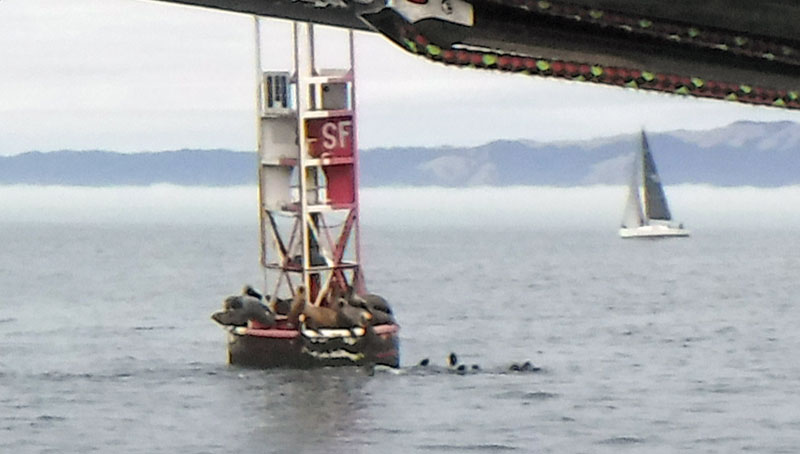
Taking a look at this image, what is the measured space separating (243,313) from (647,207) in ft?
161

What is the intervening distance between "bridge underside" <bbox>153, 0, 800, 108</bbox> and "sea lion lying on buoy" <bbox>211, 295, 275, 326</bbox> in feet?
70.9

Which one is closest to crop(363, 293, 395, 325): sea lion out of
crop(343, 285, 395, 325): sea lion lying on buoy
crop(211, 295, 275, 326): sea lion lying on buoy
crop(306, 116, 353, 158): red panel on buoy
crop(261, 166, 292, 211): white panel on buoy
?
crop(343, 285, 395, 325): sea lion lying on buoy

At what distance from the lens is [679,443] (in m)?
30.1

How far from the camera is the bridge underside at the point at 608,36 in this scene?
15.3 feet

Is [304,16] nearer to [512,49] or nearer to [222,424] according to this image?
[512,49]

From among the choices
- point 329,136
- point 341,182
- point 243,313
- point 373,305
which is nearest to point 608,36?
point 329,136

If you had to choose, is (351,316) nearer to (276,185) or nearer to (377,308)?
(377,308)

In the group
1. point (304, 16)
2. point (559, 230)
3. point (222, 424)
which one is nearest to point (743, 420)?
point (222, 424)

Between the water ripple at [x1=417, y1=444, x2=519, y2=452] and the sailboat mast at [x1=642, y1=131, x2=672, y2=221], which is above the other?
the sailboat mast at [x1=642, y1=131, x2=672, y2=221]

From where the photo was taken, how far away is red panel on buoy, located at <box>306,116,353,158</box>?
2630cm

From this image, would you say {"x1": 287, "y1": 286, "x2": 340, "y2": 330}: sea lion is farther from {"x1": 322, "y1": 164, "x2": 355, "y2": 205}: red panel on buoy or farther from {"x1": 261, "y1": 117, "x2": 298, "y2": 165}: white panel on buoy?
{"x1": 261, "y1": 117, "x2": 298, "y2": 165}: white panel on buoy

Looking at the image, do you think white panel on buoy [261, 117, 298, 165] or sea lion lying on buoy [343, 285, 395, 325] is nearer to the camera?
white panel on buoy [261, 117, 298, 165]

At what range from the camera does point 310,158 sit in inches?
1043

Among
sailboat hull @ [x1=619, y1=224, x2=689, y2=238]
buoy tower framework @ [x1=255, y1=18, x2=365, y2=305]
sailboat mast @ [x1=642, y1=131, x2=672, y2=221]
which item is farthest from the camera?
sailboat hull @ [x1=619, y1=224, x2=689, y2=238]
